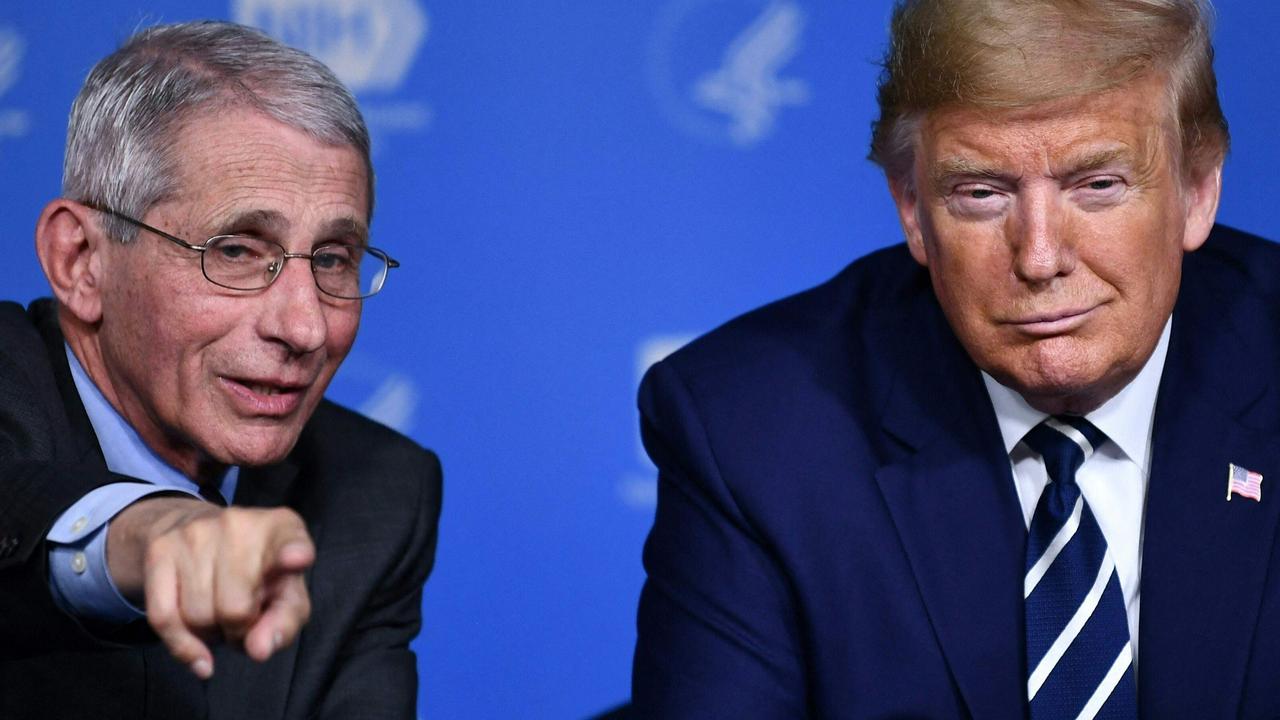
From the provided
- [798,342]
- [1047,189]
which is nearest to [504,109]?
[798,342]

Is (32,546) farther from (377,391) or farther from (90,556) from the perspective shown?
(377,391)

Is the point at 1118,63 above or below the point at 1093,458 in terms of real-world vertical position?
above

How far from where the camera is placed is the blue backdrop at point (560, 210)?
284 centimetres

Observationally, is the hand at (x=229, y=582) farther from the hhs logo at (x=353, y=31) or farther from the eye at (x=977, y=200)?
the hhs logo at (x=353, y=31)

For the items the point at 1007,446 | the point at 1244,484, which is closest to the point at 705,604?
the point at 1007,446

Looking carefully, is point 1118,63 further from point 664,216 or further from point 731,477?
point 664,216

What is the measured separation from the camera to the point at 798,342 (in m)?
2.05

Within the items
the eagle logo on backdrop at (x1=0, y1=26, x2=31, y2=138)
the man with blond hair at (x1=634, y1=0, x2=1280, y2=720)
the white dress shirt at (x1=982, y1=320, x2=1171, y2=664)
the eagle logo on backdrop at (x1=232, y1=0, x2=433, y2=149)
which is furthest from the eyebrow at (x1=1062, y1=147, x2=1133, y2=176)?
the eagle logo on backdrop at (x1=0, y1=26, x2=31, y2=138)

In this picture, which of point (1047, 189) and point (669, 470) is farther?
point (669, 470)

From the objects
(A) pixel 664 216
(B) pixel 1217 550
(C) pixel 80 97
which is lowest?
(B) pixel 1217 550

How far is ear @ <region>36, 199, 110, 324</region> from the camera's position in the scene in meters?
1.89

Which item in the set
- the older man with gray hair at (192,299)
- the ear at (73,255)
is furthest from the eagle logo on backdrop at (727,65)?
the ear at (73,255)

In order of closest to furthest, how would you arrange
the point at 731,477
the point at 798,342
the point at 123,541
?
the point at 123,541 → the point at 731,477 → the point at 798,342

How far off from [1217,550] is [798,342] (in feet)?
1.84
